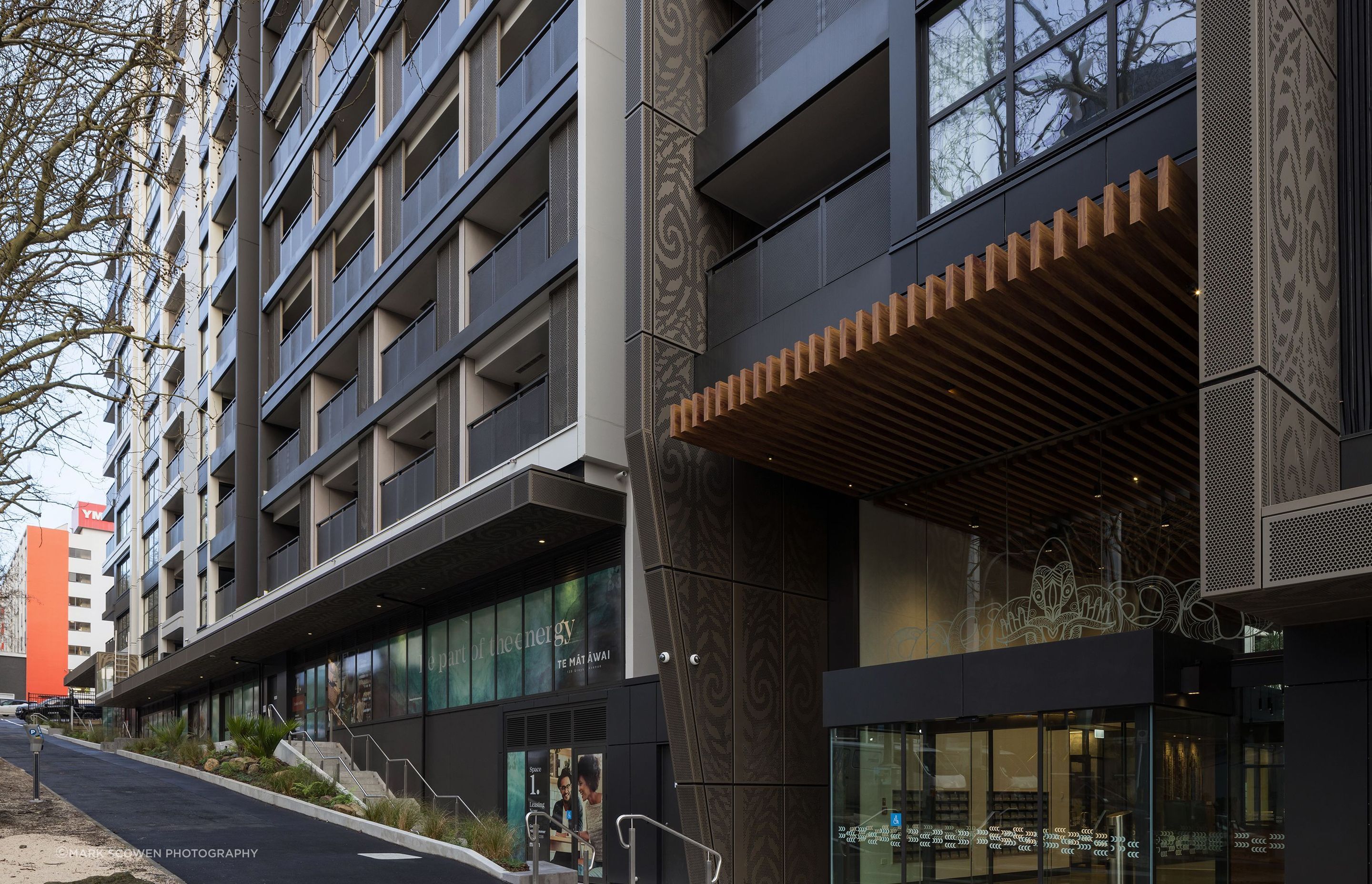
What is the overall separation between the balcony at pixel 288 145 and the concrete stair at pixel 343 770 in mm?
16191

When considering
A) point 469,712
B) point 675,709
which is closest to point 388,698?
point 469,712

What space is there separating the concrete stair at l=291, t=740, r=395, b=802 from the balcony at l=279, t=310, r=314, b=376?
10204 mm

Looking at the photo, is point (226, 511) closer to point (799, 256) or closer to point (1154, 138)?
point (799, 256)

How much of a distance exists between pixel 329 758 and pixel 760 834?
13.5m

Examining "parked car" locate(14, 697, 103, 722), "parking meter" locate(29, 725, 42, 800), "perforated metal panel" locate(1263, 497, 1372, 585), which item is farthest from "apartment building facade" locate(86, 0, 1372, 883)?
"parked car" locate(14, 697, 103, 722)

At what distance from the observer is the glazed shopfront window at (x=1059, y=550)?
12.7m

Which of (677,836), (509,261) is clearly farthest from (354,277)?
(677,836)

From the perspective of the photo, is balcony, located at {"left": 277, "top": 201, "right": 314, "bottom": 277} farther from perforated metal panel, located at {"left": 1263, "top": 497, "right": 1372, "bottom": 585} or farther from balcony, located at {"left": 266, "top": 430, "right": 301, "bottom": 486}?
perforated metal panel, located at {"left": 1263, "top": 497, "right": 1372, "bottom": 585}

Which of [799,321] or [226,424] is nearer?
[799,321]

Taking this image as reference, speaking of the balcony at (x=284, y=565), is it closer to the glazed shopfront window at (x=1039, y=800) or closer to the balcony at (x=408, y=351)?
the balcony at (x=408, y=351)

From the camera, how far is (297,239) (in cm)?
3259

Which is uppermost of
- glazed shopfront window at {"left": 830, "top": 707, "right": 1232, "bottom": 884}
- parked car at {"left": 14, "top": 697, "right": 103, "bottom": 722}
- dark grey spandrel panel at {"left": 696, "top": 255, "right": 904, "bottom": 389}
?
dark grey spandrel panel at {"left": 696, "top": 255, "right": 904, "bottom": 389}

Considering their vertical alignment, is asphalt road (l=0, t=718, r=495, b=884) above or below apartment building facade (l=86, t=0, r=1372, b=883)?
below

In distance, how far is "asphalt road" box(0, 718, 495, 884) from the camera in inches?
571
